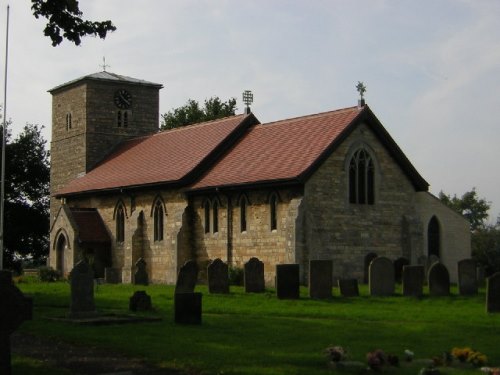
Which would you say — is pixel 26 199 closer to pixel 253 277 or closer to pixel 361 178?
pixel 361 178

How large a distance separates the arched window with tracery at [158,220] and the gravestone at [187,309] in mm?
23238

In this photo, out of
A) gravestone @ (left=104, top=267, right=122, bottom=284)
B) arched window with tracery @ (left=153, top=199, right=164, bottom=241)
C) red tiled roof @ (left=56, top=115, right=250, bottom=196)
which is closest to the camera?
gravestone @ (left=104, top=267, right=122, bottom=284)

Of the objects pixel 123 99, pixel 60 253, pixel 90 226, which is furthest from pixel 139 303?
pixel 123 99

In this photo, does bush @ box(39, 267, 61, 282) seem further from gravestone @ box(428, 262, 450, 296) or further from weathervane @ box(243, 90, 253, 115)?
gravestone @ box(428, 262, 450, 296)

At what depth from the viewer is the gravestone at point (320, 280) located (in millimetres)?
28469

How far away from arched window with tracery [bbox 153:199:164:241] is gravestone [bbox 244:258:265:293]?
12884 mm

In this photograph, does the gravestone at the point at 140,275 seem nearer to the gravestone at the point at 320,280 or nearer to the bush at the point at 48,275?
the bush at the point at 48,275

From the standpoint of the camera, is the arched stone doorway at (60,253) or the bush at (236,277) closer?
the bush at (236,277)

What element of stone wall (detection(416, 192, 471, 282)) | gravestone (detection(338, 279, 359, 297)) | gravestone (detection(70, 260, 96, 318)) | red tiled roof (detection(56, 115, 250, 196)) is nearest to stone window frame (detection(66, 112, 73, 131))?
red tiled roof (detection(56, 115, 250, 196))

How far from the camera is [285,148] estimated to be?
3953cm

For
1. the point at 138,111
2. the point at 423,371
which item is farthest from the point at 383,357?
the point at 138,111

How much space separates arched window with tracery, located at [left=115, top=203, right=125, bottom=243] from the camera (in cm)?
4653

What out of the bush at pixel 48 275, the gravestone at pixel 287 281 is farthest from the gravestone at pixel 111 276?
the gravestone at pixel 287 281

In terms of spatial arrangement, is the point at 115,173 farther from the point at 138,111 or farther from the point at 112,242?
the point at 138,111
